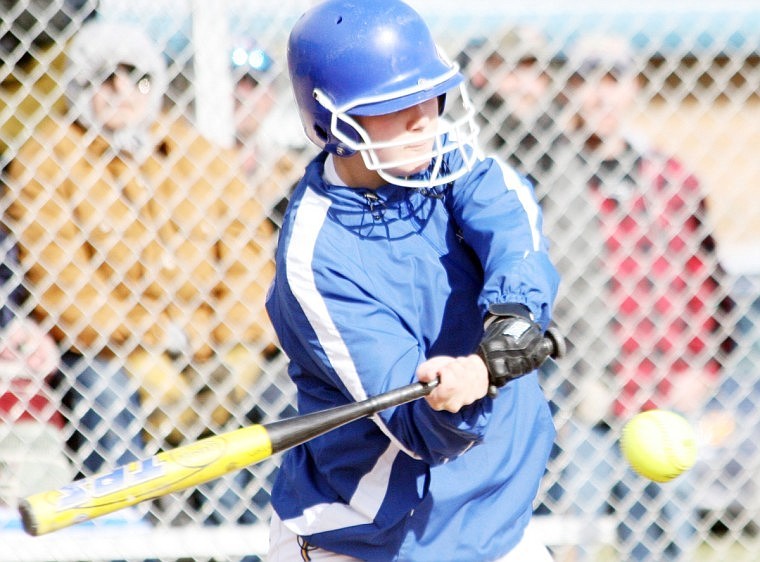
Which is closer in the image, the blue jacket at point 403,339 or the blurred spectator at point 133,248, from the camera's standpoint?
the blue jacket at point 403,339

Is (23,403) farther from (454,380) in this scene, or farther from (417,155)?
(454,380)

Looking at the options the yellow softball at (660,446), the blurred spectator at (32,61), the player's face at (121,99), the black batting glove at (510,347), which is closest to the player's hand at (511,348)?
the black batting glove at (510,347)

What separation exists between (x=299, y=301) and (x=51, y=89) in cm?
206

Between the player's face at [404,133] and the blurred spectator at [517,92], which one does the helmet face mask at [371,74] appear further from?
the blurred spectator at [517,92]

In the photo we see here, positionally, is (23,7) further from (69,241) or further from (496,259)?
(496,259)

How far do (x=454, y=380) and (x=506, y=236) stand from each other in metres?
0.42

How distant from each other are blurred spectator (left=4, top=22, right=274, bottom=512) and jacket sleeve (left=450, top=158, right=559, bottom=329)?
5.55 feet

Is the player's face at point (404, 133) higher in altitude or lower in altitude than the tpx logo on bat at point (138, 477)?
higher

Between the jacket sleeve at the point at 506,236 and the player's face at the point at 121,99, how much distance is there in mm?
1865

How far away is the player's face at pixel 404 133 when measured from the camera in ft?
7.38

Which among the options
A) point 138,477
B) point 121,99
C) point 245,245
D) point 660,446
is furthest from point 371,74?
point 121,99

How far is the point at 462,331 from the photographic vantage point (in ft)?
7.63

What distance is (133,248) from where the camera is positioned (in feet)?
12.7

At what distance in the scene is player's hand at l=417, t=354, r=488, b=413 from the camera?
196 cm
